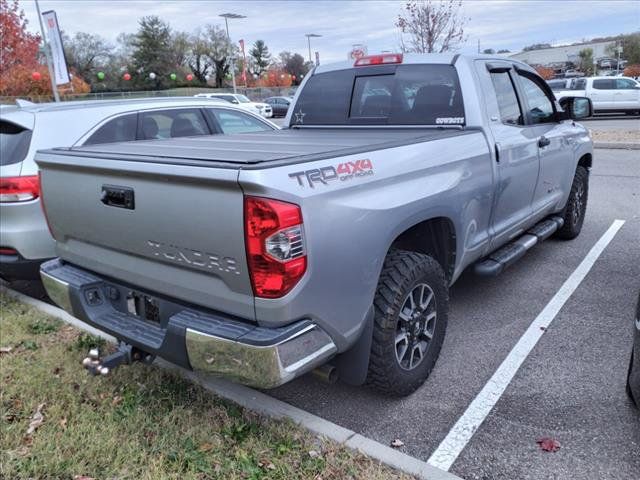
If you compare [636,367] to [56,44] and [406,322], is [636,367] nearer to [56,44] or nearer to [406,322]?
[406,322]

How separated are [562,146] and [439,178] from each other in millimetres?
2536

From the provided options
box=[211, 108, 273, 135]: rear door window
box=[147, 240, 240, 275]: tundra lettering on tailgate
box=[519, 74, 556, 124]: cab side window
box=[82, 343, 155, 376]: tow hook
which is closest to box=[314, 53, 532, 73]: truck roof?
box=[519, 74, 556, 124]: cab side window

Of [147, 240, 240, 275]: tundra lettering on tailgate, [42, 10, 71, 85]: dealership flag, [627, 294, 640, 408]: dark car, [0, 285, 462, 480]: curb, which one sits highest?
[42, 10, 71, 85]: dealership flag

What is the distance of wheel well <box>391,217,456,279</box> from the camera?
3395mm

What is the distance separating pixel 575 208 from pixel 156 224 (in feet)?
16.0

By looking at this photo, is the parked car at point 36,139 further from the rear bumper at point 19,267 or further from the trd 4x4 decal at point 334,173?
the trd 4x4 decal at point 334,173

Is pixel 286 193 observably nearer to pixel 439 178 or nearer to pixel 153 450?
pixel 439 178

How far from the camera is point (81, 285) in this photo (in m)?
3.11

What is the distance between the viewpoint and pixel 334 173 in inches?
99.1

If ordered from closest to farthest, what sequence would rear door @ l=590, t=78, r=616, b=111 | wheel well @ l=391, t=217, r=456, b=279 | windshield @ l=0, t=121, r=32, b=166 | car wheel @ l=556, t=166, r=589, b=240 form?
wheel well @ l=391, t=217, r=456, b=279
windshield @ l=0, t=121, r=32, b=166
car wheel @ l=556, t=166, r=589, b=240
rear door @ l=590, t=78, r=616, b=111

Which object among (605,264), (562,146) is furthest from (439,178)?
(605,264)

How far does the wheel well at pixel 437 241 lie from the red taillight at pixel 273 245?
3.79 feet

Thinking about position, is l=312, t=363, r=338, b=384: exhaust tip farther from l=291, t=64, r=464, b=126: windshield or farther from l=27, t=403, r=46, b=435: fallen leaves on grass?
l=291, t=64, r=464, b=126: windshield

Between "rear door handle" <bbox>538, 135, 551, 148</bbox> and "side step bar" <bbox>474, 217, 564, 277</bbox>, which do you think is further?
"rear door handle" <bbox>538, 135, 551, 148</bbox>
